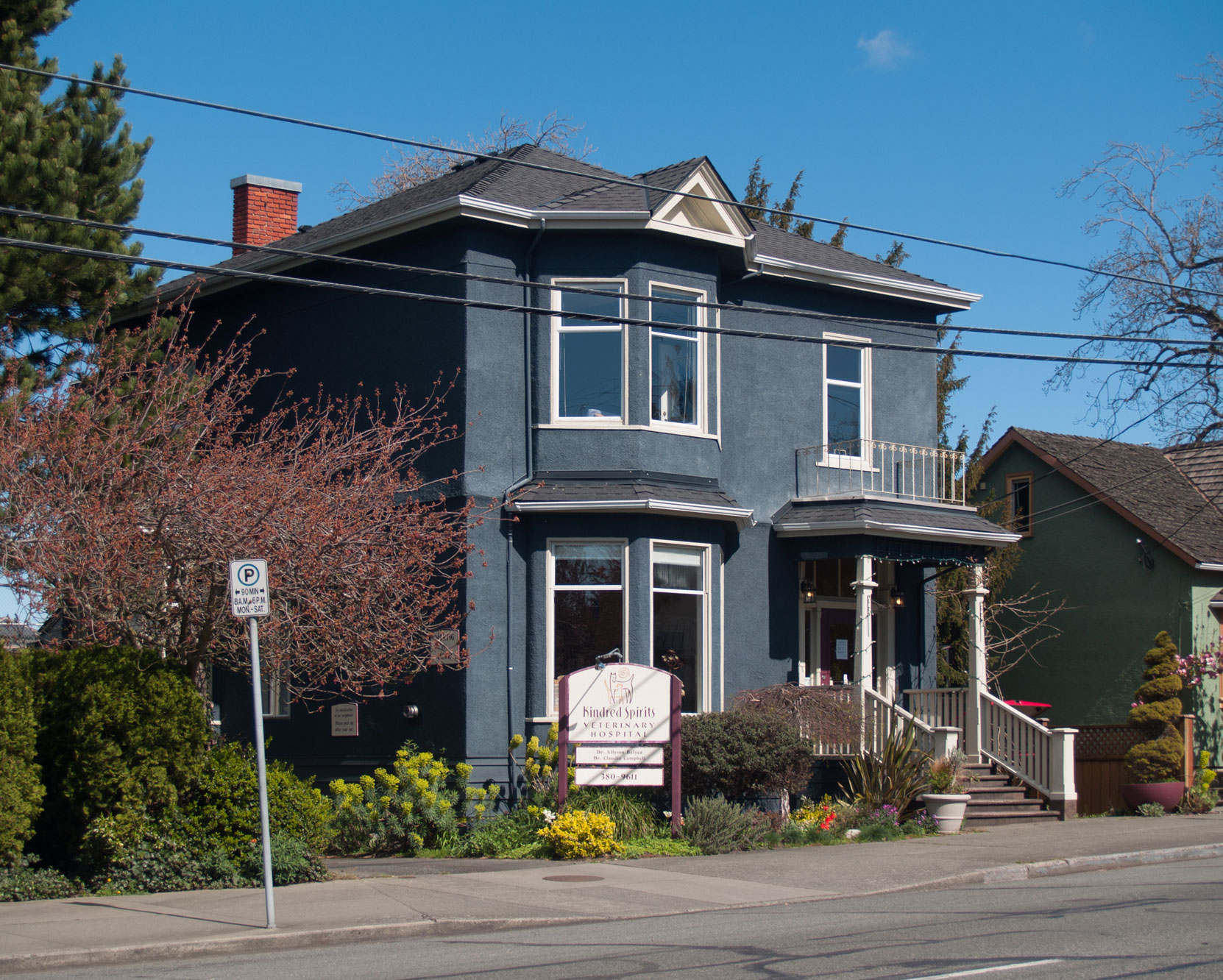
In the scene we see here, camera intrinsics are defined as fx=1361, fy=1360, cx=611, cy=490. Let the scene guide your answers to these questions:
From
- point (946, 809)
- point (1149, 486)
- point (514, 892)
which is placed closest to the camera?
point (514, 892)

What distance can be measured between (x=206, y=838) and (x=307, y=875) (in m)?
1.00

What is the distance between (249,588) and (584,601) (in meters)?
7.59

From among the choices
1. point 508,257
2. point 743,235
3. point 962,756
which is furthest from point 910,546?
point 508,257

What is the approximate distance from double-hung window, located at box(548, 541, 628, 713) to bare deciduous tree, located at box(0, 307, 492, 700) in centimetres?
239

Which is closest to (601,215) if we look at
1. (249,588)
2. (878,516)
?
(878,516)

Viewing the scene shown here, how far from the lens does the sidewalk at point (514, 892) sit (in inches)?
383

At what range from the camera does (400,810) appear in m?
15.7

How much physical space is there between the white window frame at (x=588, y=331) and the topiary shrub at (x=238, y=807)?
6651 mm

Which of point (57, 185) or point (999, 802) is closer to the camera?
point (57, 185)

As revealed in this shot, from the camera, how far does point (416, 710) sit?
56.3 ft

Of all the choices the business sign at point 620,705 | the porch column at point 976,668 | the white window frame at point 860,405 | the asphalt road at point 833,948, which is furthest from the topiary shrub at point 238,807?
the porch column at point 976,668

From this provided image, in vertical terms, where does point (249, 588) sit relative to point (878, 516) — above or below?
below

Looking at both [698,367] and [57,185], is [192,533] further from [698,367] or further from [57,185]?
[698,367]

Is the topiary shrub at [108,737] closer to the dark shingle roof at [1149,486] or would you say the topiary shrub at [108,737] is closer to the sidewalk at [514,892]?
the sidewalk at [514,892]
